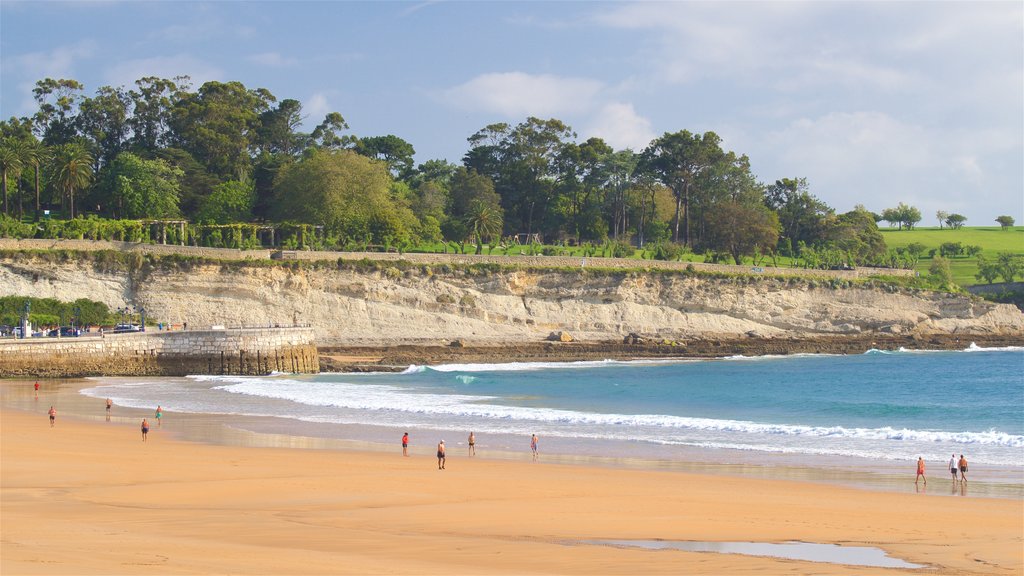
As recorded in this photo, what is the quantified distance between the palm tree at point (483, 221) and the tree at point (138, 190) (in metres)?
23.0

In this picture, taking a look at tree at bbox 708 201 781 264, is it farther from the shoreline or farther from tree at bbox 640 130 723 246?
the shoreline

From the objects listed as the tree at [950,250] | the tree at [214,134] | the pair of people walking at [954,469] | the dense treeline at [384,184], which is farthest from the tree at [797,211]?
the pair of people walking at [954,469]

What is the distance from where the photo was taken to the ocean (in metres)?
26.3

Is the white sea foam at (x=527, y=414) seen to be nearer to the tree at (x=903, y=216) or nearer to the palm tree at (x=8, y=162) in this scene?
the palm tree at (x=8, y=162)

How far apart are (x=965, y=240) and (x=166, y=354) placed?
121453 millimetres

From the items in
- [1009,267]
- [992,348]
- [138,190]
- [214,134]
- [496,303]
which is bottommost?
[992,348]

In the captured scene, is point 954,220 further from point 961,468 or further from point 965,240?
point 961,468

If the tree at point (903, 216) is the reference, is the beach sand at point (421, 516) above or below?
below

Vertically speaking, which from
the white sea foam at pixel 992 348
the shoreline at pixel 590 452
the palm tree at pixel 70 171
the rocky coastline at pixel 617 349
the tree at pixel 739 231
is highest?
the palm tree at pixel 70 171

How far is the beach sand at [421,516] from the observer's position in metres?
12.9

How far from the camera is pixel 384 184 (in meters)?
76.5

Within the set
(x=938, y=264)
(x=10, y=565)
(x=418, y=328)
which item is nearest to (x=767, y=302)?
(x=418, y=328)

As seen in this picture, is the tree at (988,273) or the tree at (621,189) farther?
the tree at (988,273)

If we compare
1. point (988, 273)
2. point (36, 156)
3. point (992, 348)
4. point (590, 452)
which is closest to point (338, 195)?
point (36, 156)
